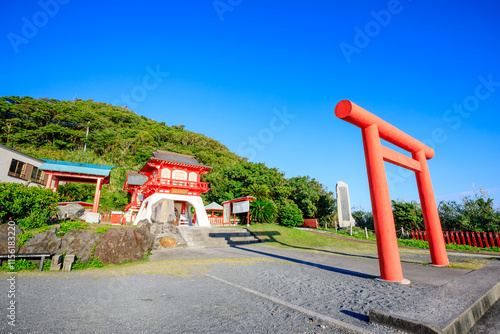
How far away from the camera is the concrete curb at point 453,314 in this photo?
81.1 inches

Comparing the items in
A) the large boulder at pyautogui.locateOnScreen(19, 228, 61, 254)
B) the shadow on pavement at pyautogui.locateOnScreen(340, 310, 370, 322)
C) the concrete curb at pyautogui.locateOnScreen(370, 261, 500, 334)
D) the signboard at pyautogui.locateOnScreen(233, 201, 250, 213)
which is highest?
the signboard at pyautogui.locateOnScreen(233, 201, 250, 213)

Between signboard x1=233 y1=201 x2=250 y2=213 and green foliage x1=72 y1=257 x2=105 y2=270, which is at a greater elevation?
signboard x1=233 y1=201 x2=250 y2=213

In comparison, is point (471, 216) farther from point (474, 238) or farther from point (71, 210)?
point (71, 210)

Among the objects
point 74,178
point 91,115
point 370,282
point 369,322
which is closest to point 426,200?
point 370,282

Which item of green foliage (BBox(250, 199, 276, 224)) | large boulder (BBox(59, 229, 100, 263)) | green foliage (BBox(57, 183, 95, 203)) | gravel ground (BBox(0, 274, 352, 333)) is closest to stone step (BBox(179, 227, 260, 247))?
green foliage (BBox(250, 199, 276, 224))

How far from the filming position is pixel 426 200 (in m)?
6.32

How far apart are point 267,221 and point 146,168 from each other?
12.1 metres

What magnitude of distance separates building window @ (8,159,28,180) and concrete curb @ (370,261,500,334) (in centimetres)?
2678

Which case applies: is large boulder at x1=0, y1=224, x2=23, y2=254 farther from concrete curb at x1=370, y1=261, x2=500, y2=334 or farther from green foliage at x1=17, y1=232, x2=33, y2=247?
concrete curb at x1=370, y1=261, x2=500, y2=334

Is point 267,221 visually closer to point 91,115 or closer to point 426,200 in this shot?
Answer: point 426,200

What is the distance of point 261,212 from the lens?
61.8 ft

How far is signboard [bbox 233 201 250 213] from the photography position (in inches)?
709

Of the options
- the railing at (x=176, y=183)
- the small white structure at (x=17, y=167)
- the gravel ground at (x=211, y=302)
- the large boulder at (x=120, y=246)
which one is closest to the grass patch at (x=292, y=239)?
the railing at (x=176, y=183)

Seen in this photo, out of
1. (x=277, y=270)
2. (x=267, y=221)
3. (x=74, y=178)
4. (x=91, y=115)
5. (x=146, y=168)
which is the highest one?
(x=91, y=115)
